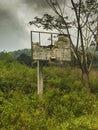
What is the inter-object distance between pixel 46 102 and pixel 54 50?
4.09 metres

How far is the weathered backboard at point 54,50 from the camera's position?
23.4 m

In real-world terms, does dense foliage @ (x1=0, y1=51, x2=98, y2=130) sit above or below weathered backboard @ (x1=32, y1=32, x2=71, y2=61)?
below

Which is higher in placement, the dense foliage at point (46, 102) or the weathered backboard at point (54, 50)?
the weathered backboard at point (54, 50)

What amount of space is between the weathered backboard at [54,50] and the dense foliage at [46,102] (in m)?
1.91

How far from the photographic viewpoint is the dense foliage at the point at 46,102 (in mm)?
18047

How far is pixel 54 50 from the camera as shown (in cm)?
2402

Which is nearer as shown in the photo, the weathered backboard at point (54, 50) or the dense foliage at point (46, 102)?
the dense foliage at point (46, 102)

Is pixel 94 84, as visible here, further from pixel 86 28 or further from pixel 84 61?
pixel 86 28

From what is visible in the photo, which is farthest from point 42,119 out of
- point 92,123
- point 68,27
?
point 68,27

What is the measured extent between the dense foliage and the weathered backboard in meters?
1.91

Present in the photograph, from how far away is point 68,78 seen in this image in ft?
86.2

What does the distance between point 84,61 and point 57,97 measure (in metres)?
4.51

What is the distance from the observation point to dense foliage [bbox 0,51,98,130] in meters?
18.0

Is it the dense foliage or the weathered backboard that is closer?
the dense foliage
